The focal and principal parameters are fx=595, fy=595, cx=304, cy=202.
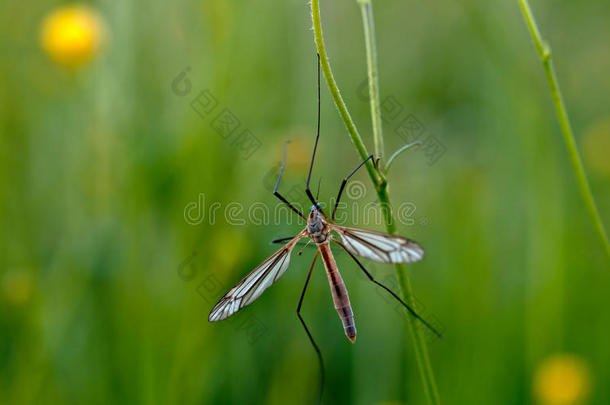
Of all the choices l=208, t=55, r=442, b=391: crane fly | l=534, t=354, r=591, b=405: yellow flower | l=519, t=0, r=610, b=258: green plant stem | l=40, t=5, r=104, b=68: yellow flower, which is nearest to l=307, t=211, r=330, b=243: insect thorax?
l=208, t=55, r=442, b=391: crane fly

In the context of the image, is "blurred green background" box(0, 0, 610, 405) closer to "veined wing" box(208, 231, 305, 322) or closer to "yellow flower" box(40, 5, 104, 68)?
"yellow flower" box(40, 5, 104, 68)

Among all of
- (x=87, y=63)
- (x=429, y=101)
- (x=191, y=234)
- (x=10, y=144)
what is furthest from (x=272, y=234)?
(x=429, y=101)

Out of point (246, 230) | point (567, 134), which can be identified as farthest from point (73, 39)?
point (567, 134)

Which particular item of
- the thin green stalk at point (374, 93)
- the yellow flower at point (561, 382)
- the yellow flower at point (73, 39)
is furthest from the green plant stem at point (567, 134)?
the yellow flower at point (73, 39)

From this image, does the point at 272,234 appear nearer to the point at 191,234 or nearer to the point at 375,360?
the point at 191,234

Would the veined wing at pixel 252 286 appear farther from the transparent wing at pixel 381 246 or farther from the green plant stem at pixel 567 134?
the green plant stem at pixel 567 134

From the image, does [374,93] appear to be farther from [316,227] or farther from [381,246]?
[316,227]

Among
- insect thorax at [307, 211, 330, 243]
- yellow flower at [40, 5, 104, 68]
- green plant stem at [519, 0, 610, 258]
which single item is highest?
yellow flower at [40, 5, 104, 68]
